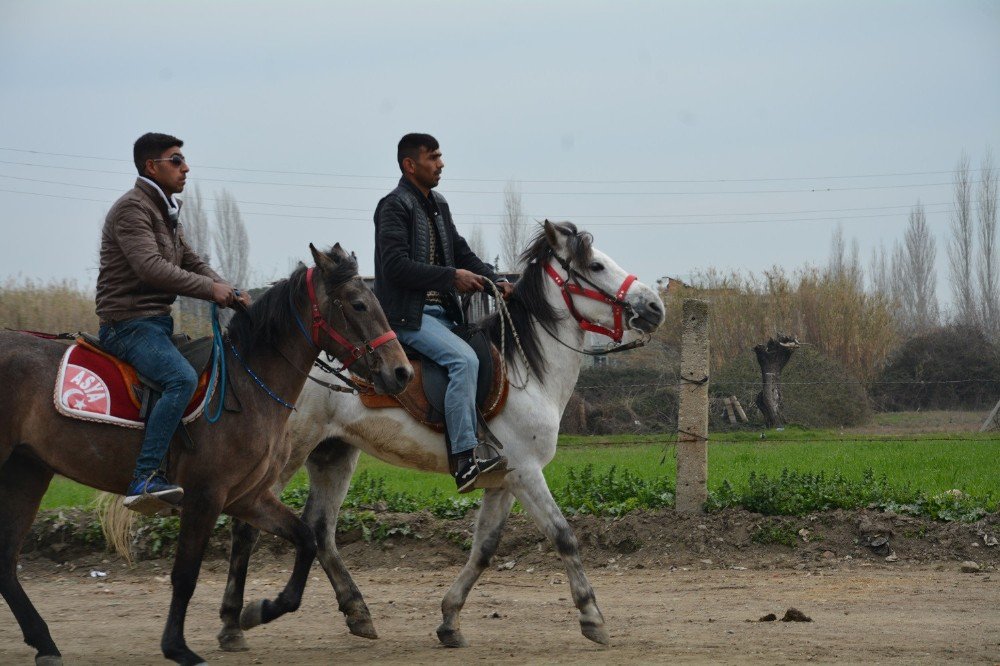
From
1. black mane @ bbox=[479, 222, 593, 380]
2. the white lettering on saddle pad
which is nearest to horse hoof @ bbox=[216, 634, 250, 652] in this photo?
the white lettering on saddle pad

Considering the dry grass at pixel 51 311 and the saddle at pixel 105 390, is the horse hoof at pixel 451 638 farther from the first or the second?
the dry grass at pixel 51 311

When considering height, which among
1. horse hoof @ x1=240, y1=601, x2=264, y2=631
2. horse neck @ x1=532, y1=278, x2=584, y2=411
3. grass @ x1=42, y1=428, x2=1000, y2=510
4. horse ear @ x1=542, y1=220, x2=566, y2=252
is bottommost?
horse hoof @ x1=240, y1=601, x2=264, y2=631

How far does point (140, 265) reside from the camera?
575cm

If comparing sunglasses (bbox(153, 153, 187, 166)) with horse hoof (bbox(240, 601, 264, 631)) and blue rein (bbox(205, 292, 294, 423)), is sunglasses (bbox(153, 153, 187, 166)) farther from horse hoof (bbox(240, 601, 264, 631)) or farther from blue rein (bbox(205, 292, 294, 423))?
horse hoof (bbox(240, 601, 264, 631))

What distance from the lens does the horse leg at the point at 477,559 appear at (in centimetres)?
683

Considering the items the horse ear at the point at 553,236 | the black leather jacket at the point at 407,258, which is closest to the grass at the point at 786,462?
the horse ear at the point at 553,236

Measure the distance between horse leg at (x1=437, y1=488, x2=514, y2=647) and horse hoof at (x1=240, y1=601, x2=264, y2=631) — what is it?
1.12 meters

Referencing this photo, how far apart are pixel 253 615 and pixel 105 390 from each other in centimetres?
169

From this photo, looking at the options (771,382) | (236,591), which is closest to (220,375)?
(236,591)

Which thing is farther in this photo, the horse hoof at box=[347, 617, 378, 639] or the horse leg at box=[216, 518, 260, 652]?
the horse hoof at box=[347, 617, 378, 639]

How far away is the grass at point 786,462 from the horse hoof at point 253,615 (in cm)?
474

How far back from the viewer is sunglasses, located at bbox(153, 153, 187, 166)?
20.0ft

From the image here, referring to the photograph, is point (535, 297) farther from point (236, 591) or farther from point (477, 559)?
point (236, 591)

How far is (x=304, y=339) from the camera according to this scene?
6062 mm
